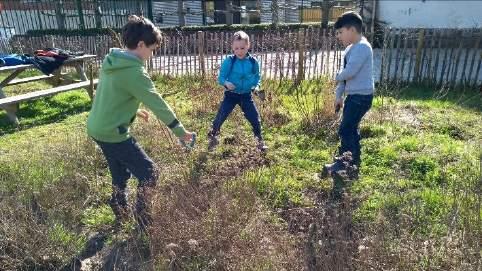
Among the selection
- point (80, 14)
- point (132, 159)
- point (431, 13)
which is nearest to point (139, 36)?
point (132, 159)

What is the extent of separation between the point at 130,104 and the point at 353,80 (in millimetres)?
1849

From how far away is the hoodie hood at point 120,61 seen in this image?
2.58 metres

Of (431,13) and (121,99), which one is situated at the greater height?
(431,13)

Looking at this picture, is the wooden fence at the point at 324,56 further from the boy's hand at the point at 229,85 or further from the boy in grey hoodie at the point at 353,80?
the boy in grey hoodie at the point at 353,80

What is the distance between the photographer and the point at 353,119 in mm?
3697

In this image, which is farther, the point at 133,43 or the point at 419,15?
the point at 419,15

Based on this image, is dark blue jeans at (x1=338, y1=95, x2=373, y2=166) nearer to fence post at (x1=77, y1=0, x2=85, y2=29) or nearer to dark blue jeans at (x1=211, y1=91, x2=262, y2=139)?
dark blue jeans at (x1=211, y1=91, x2=262, y2=139)

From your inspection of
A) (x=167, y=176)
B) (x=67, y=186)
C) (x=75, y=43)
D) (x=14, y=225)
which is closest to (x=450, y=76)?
(x=167, y=176)

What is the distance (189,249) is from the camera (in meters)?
2.65

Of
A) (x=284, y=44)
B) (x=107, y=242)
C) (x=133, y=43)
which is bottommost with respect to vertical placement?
(x=107, y=242)

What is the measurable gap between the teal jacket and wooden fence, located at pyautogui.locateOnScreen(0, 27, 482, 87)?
2.82 m

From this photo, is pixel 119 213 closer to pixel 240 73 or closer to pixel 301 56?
pixel 240 73

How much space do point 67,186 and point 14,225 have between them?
720mm

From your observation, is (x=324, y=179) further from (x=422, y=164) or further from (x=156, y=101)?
(x=156, y=101)
